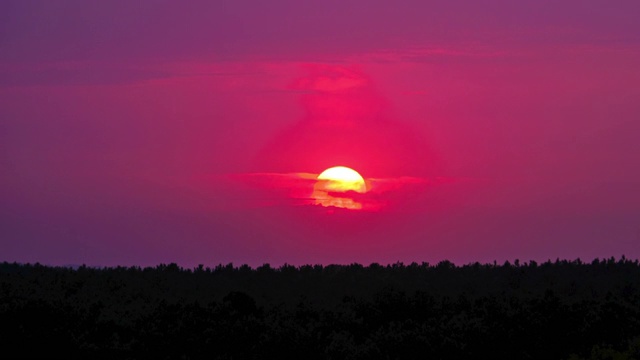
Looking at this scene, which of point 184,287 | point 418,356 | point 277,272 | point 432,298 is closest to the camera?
point 418,356

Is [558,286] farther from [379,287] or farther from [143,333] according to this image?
[143,333]

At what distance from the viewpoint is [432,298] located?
22.8 metres

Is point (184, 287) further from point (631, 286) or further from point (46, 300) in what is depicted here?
Answer: point (631, 286)

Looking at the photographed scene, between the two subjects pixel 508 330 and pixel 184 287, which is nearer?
pixel 508 330

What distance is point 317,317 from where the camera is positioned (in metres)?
21.3

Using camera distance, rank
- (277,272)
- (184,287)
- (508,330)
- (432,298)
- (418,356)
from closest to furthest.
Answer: (418,356), (508,330), (432,298), (184,287), (277,272)

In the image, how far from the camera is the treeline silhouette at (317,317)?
1969cm

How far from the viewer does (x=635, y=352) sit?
1998 cm

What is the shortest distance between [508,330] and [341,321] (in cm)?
348

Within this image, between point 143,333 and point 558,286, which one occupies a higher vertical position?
point 558,286

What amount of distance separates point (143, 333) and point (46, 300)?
8.94 feet

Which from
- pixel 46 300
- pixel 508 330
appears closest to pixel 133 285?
pixel 46 300

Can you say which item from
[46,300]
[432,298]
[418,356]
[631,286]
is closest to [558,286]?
[631,286]

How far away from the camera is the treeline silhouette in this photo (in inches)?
775
